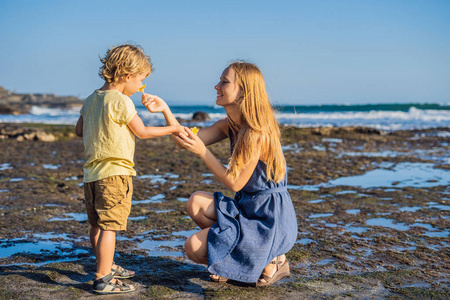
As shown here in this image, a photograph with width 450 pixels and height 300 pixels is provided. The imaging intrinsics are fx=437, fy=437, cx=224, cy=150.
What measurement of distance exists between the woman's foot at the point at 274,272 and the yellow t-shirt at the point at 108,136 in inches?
45.3

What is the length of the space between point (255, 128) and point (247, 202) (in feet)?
1.71

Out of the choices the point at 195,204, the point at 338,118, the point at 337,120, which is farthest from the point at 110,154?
the point at 338,118

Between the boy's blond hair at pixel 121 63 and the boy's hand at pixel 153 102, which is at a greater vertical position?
the boy's blond hair at pixel 121 63

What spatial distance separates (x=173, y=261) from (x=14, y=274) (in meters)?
1.12

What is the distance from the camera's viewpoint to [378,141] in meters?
13.0

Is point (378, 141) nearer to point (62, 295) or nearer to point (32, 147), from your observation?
point (32, 147)

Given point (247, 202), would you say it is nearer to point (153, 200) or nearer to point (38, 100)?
point (153, 200)

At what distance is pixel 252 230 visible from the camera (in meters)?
2.90

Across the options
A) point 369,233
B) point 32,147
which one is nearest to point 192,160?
point 32,147

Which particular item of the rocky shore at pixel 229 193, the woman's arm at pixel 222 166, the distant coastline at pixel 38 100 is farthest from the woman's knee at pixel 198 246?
the distant coastline at pixel 38 100

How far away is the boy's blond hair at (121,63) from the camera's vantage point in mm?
3045

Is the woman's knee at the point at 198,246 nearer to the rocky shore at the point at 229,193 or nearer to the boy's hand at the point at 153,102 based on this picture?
the rocky shore at the point at 229,193

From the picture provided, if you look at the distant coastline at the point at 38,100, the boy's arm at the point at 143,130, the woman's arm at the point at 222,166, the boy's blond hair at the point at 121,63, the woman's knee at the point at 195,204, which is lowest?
the distant coastline at the point at 38,100

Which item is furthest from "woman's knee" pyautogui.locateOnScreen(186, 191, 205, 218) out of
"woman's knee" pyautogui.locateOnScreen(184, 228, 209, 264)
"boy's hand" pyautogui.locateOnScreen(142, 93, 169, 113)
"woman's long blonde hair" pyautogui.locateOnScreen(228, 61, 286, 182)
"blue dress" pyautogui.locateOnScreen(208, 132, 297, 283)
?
"boy's hand" pyautogui.locateOnScreen(142, 93, 169, 113)
